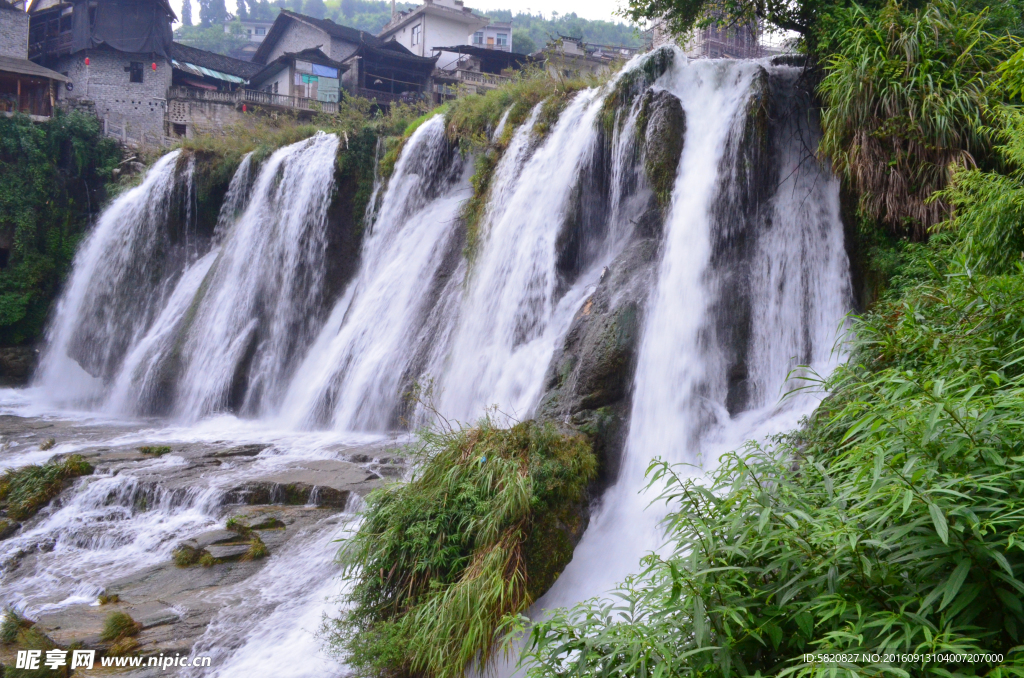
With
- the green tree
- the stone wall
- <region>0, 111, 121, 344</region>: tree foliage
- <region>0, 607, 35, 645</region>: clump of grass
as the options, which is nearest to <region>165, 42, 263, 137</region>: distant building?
Result: the stone wall

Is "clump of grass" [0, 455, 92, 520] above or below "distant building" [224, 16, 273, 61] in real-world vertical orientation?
below

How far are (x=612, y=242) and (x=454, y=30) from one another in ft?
104

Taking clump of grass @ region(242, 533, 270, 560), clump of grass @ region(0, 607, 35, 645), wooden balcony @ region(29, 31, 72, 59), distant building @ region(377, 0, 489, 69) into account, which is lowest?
clump of grass @ region(0, 607, 35, 645)

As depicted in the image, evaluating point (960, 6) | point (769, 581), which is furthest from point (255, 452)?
point (960, 6)

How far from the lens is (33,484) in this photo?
793cm

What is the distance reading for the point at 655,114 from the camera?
9.16 metres

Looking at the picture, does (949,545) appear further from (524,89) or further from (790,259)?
(524,89)

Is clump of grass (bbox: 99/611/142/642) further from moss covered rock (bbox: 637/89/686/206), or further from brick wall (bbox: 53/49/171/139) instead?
brick wall (bbox: 53/49/171/139)

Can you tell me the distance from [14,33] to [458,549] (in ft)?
106

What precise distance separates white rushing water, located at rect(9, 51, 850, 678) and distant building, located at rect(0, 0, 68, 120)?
15335 mm

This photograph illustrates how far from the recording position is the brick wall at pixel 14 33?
1070 inches

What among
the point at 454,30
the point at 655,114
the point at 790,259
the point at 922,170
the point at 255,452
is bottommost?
the point at 255,452

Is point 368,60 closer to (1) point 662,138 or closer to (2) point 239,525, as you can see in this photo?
(1) point 662,138

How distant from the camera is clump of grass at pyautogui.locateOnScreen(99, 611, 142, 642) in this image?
17.3ft
